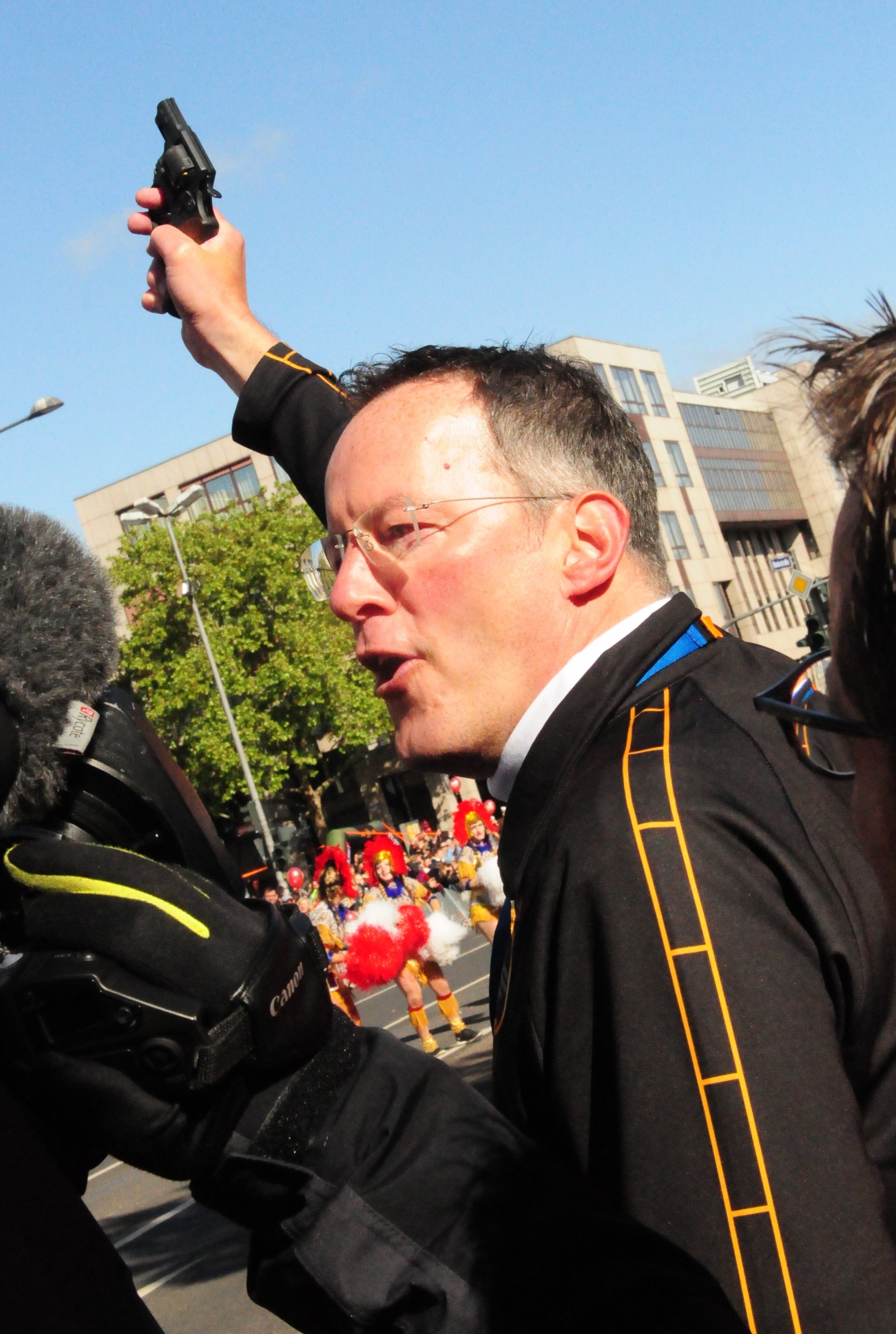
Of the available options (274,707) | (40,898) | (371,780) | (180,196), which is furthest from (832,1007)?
(371,780)

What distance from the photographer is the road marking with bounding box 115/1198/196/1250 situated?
8.57 meters

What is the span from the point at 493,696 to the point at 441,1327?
95 cm

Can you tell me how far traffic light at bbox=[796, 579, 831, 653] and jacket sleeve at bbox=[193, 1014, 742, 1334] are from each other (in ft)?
2.11

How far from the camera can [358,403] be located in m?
2.46

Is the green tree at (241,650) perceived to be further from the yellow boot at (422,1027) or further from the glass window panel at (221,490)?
the yellow boot at (422,1027)

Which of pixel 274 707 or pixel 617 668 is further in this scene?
pixel 274 707

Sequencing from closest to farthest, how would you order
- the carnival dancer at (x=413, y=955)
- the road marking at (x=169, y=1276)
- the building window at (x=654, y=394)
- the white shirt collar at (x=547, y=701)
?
the white shirt collar at (x=547, y=701)
the road marking at (x=169, y=1276)
the carnival dancer at (x=413, y=955)
the building window at (x=654, y=394)

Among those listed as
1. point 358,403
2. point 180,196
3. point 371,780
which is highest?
point 180,196

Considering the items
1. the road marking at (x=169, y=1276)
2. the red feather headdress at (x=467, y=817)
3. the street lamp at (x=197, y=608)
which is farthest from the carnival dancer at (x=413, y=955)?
the street lamp at (x=197, y=608)

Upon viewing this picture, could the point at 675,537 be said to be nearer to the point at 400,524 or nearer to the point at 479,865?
the point at 479,865

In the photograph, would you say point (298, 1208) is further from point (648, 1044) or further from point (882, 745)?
point (882, 745)

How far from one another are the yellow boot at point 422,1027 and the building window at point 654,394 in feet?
168

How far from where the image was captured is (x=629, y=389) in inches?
2343

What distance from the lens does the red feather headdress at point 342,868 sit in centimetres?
1760
